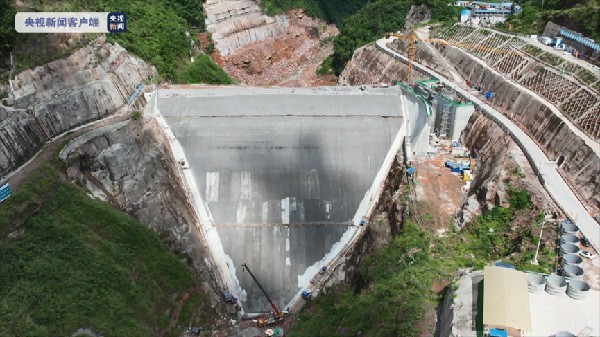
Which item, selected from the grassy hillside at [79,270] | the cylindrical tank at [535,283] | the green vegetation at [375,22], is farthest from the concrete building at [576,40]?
the grassy hillside at [79,270]

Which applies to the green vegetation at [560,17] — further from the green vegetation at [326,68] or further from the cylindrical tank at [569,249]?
the cylindrical tank at [569,249]

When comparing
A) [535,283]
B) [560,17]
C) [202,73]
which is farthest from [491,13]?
[535,283]

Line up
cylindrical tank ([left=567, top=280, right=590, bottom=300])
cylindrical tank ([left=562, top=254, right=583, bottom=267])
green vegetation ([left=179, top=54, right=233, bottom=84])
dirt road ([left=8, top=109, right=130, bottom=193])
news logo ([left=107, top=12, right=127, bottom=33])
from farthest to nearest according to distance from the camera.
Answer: green vegetation ([left=179, top=54, right=233, bottom=84]), news logo ([left=107, top=12, right=127, bottom=33]), dirt road ([left=8, top=109, right=130, bottom=193]), cylindrical tank ([left=562, top=254, right=583, bottom=267]), cylindrical tank ([left=567, top=280, right=590, bottom=300])

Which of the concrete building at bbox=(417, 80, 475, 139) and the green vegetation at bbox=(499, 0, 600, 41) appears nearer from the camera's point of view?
the concrete building at bbox=(417, 80, 475, 139)

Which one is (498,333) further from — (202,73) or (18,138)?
(202,73)

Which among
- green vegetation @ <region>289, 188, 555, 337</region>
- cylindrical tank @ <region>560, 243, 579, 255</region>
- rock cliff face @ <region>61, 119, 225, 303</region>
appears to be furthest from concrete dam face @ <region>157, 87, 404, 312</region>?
cylindrical tank @ <region>560, 243, 579, 255</region>

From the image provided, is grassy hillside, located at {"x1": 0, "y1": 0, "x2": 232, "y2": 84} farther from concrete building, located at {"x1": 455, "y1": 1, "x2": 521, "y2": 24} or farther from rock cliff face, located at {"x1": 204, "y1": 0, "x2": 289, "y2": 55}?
concrete building, located at {"x1": 455, "y1": 1, "x2": 521, "y2": 24}

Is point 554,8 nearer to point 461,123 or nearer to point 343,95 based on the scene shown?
point 461,123
